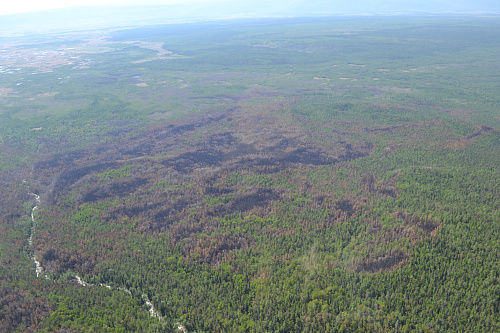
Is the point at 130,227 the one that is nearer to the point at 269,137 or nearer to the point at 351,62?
the point at 269,137

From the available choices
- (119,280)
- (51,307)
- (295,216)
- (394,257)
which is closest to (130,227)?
(119,280)

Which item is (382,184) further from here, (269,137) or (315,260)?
(269,137)

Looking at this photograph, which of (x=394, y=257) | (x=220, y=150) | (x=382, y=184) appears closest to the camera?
(x=394, y=257)

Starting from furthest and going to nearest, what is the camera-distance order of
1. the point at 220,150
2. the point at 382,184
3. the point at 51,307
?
1. the point at 220,150
2. the point at 382,184
3. the point at 51,307

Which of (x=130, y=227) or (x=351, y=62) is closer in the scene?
(x=130, y=227)

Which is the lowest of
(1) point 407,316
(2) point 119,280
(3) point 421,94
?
(2) point 119,280

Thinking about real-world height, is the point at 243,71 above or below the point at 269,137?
above

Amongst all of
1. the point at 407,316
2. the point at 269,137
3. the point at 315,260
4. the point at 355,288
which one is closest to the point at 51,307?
the point at 315,260
